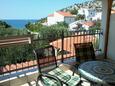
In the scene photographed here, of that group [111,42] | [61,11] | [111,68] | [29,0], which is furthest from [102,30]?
[61,11]

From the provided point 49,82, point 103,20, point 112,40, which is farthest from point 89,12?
point 49,82

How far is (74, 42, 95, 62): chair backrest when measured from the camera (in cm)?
378

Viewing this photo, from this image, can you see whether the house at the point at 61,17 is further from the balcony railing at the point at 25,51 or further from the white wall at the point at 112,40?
the balcony railing at the point at 25,51

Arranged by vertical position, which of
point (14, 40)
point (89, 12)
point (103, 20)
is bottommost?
point (14, 40)

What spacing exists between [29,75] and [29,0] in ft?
103

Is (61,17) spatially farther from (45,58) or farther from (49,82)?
(49,82)

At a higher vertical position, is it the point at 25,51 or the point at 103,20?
the point at 103,20

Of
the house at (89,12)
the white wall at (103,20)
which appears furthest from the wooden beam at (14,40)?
the house at (89,12)

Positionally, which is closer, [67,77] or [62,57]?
[67,77]

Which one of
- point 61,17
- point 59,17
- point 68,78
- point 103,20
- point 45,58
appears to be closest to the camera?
point 68,78

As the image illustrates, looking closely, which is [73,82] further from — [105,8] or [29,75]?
[105,8]

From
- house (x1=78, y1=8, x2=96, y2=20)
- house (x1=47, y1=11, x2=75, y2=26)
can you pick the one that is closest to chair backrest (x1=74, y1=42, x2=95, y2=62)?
house (x1=78, y1=8, x2=96, y2=20)

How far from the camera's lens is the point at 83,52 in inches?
152

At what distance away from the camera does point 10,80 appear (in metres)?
3.46
